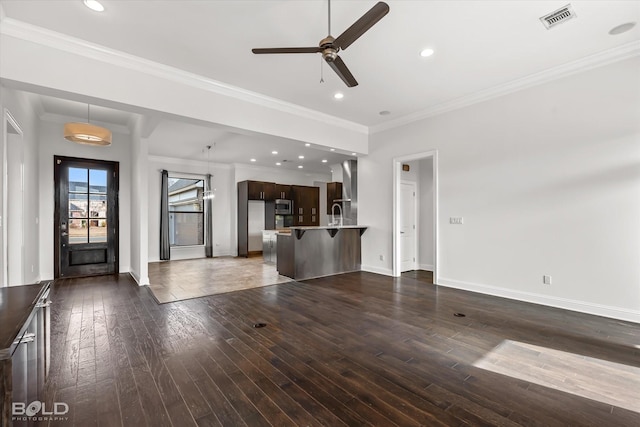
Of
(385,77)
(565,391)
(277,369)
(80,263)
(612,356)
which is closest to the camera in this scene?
(565,391)

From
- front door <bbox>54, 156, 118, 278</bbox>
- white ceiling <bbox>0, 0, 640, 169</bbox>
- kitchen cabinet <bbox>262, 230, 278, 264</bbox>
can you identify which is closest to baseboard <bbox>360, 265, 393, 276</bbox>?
kitchen cabinet <bbox>262, 230, 278, 264</bbox>

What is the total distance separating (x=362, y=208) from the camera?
662cm

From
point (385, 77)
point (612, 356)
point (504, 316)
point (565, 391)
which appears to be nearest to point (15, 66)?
point (385, 77)

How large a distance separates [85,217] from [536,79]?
847 centimetres

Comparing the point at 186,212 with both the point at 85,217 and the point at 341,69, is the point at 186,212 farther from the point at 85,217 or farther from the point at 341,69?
the point at 341,69

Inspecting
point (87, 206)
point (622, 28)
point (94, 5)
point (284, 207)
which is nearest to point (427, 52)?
point (622, 28)

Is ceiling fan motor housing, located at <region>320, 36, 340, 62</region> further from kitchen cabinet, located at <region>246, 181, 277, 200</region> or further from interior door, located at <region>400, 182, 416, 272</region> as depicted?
kitchen cabinet, located at <region>246, 181, 277, 200</region>

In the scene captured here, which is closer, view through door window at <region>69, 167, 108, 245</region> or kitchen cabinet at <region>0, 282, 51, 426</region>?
kitchen cabinet at <region>0, 282, 51, 426</region>

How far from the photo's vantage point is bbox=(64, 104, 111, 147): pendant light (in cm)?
423

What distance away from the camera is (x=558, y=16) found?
2791 mm

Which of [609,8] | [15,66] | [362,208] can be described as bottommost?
[362,208]

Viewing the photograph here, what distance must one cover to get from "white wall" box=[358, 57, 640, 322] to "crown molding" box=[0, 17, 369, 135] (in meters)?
3.01

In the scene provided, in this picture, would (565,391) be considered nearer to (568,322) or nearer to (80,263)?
(568,322)

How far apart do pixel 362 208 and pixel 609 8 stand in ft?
15.4
